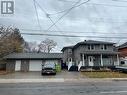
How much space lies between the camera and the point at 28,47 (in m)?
76.4

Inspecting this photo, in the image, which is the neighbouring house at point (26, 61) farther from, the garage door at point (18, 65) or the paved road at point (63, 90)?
the paved road at point (63, 90)

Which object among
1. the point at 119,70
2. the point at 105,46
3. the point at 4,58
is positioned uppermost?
the point at 105,46

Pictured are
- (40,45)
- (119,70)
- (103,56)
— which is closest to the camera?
(119,70)

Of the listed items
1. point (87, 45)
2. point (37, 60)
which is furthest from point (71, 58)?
→ point (37, 60)

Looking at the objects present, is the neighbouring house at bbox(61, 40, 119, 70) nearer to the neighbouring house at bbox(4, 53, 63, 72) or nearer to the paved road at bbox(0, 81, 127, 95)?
the neighbouring house at bbox(4, 53, 63, 72)

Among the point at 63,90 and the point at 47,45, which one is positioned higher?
the point at 47,45

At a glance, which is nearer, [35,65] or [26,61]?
[26,61]

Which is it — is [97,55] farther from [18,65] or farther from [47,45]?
[47,45]

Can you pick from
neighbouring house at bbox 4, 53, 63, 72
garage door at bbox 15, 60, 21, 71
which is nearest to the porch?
neighbouring house at bbox 4, 53, 63, 72

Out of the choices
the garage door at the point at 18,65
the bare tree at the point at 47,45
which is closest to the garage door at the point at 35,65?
the garage door at the point at 18,65

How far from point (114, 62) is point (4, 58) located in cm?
2216

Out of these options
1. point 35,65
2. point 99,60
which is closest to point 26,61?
point 35,65

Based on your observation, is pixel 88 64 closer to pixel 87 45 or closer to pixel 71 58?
pixel 87 45

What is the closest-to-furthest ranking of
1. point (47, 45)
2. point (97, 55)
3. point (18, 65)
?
point (18, 65)
point (97, 55)
point (47, 45)
